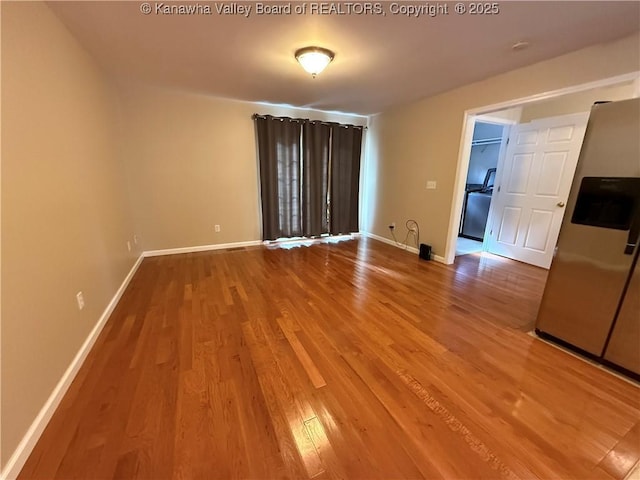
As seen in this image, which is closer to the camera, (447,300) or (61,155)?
(61,155)

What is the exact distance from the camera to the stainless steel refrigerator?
1.65 metres

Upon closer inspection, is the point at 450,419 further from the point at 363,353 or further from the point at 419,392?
the point at 363,353

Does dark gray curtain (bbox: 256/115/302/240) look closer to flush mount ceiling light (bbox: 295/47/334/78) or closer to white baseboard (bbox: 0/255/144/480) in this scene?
flush mount ceiling light (bbox: 295/47/334/78)

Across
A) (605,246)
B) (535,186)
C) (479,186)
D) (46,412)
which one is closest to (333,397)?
(46,412)

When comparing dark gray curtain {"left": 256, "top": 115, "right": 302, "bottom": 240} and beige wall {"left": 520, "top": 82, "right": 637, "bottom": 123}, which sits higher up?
beige wall {"left": 520, "top": 82, "right": 637, "bottom": 123}

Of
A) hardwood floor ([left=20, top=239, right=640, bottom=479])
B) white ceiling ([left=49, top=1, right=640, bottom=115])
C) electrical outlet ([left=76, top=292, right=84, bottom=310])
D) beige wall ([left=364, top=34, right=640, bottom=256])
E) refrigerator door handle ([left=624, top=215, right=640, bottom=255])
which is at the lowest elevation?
hardwood floor ([left=20, top=239, right=640, bottom=479])

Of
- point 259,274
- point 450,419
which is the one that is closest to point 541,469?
point 450,419

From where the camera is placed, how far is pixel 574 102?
3443 mm

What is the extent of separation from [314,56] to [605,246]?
8.53 ft

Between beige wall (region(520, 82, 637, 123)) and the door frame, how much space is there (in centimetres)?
40

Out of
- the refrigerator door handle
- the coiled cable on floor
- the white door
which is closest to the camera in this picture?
the refrigerator door handle

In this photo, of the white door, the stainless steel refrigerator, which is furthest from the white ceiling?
the white door

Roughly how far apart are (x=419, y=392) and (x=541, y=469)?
573mm

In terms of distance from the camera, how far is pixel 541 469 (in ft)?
3.89
